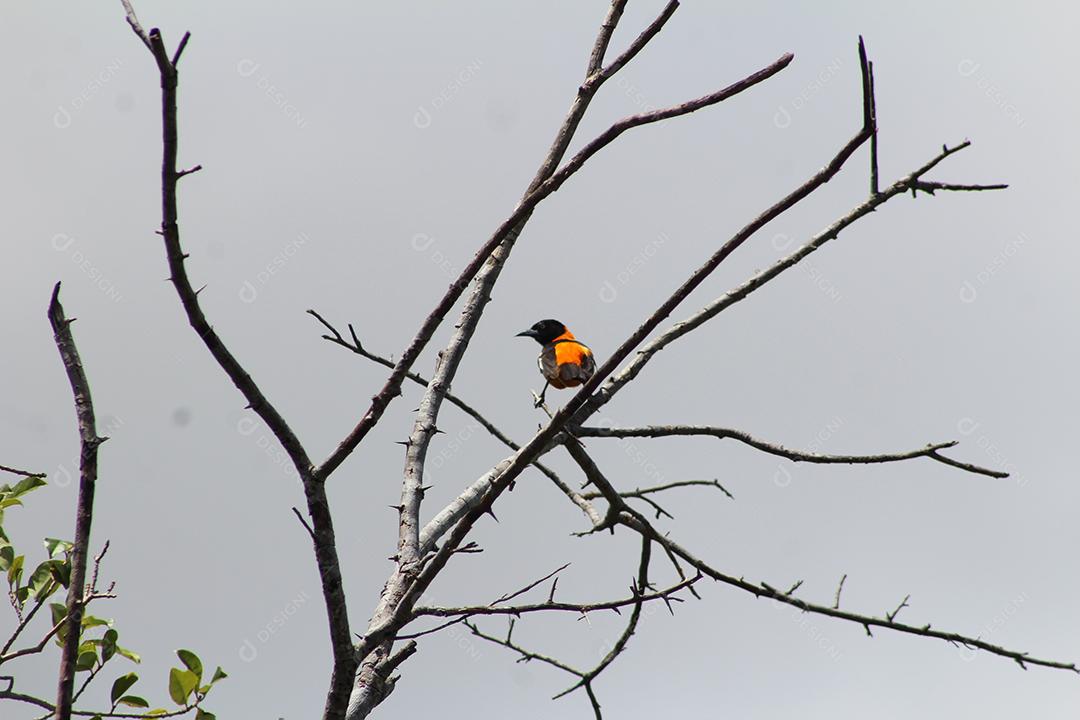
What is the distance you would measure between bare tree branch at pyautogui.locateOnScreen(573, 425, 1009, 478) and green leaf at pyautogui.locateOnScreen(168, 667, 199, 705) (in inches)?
73.0

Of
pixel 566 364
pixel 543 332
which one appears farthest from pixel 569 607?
pixel 543 332

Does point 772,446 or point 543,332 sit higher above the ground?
point 543,332

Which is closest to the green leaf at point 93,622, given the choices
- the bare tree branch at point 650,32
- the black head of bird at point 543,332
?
the bare tree branch at point 650,32

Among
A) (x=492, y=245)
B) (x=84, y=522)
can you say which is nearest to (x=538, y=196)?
(x=492, y=245)

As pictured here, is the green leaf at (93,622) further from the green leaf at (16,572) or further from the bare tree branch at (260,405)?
the bare tree branch at (260,405)

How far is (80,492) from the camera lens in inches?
83.7

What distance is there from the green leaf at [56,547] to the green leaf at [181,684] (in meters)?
0.60

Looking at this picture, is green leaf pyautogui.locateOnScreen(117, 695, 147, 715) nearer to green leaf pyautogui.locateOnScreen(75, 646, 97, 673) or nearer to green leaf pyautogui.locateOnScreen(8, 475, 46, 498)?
green leaf pyautogui.locateOnScreen(75, 646, 97, 673)

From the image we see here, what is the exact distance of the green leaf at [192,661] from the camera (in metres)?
3.96

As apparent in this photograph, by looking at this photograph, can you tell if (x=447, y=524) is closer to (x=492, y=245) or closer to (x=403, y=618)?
(x=403, y=618)

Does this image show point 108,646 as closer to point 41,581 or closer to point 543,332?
point 41,581

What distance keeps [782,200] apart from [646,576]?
3.46m

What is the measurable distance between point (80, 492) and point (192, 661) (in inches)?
81.7

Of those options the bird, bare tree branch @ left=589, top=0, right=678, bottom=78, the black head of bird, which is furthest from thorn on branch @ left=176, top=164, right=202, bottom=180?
the black head of bird
